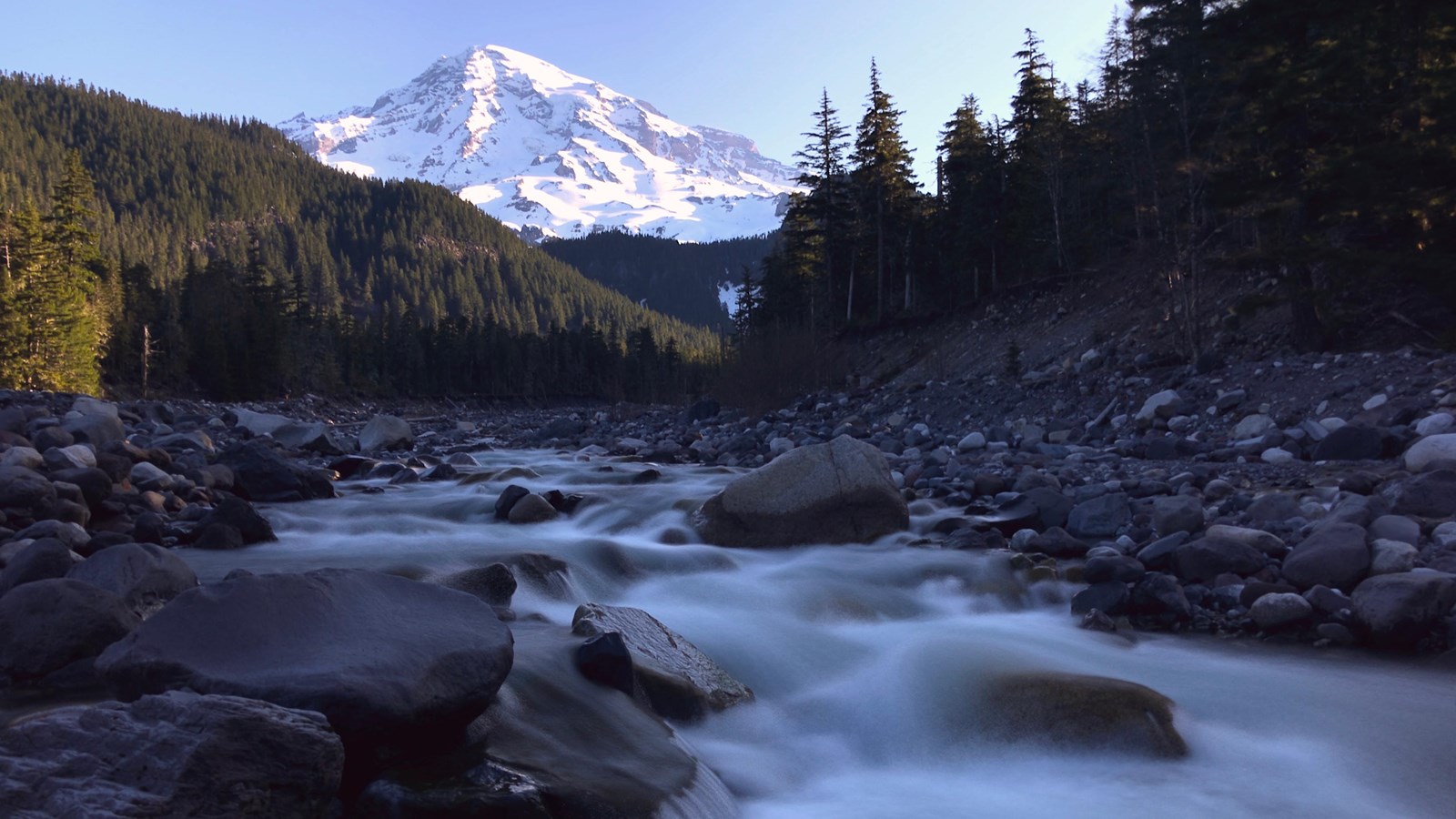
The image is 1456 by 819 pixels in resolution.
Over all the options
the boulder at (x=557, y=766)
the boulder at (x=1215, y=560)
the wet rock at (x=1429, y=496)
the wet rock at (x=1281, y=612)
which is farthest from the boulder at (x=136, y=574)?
the wet rock at (x=1429, y=496)

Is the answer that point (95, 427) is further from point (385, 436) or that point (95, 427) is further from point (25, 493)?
point (385, 436)

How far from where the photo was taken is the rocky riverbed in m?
3.10

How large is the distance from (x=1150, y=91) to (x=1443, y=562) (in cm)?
1811

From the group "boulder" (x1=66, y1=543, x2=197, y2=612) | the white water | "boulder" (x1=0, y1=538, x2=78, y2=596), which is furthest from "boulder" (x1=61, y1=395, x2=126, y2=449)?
"boulder" (x1=66, y1=543, x2=197, y2=612)

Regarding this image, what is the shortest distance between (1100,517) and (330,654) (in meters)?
7.67

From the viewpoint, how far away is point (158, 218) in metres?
134

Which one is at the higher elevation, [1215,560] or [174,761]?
[174,761]

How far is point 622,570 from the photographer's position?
27.5ft

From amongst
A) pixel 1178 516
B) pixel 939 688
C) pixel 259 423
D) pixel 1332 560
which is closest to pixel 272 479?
pixel 939 688

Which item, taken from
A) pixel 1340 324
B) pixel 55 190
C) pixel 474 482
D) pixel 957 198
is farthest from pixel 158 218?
pixel 1340 324

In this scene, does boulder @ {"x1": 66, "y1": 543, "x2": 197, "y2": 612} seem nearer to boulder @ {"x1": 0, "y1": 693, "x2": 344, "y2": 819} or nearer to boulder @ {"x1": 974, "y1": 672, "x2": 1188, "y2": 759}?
boulder @ {"x1": 0, "y1": 693, "x2": 344, "y2": 819}

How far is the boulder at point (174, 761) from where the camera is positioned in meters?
2.50

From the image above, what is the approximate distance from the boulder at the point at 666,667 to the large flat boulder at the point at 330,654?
1117 millimetres

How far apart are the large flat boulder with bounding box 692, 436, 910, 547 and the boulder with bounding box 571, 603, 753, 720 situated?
4.00m
